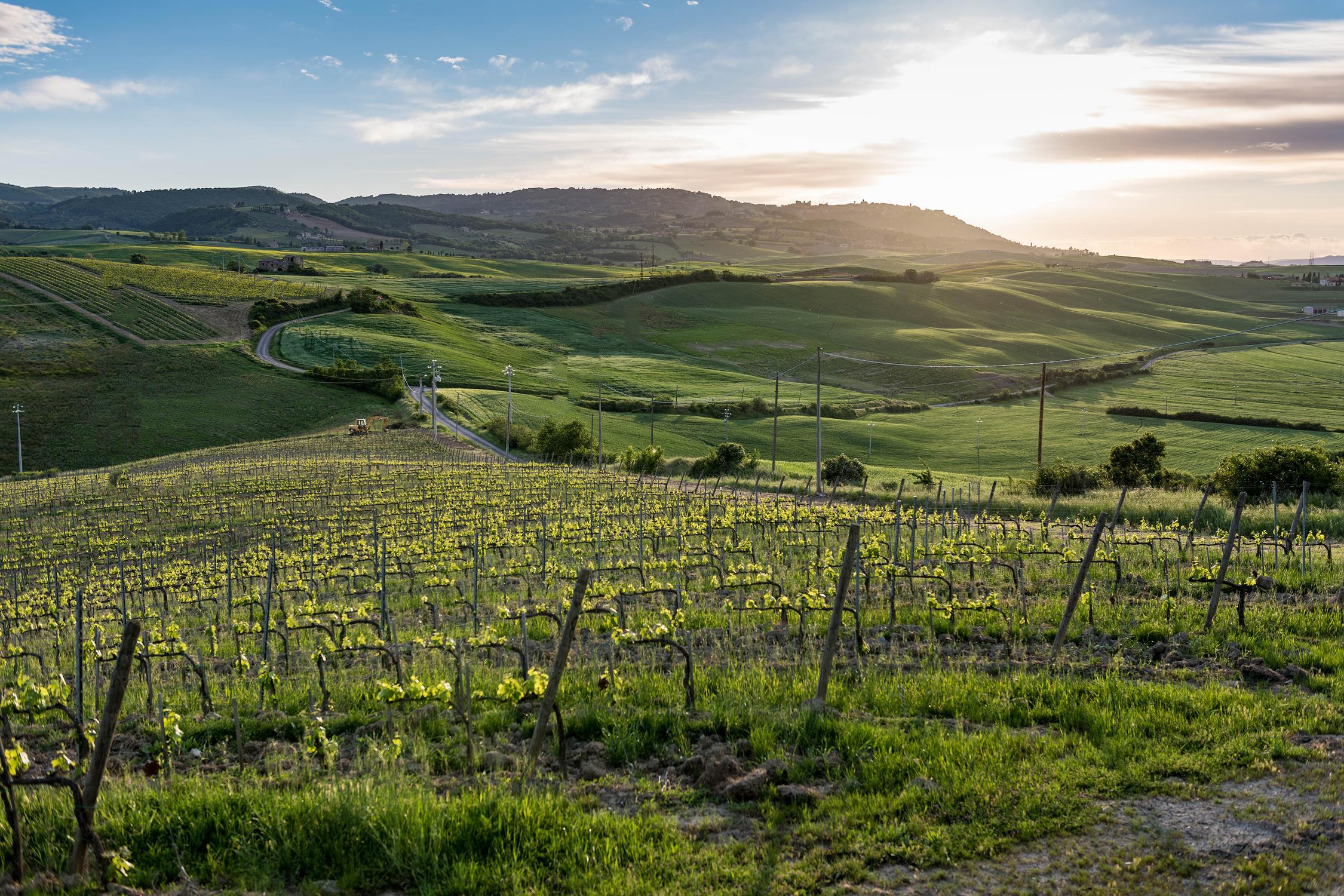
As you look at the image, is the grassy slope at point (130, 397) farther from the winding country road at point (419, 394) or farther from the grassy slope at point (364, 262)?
the grassy slope at point (364, 262)

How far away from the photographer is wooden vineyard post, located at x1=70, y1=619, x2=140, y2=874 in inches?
239

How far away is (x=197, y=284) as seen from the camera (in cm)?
11881

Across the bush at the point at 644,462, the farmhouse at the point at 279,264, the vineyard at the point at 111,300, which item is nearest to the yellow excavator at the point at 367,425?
the bush at the point at 644,462

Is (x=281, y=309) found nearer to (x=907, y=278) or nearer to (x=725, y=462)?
(x=725, y=462)

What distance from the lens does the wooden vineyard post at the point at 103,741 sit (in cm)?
606

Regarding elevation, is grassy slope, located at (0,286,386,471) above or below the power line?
below

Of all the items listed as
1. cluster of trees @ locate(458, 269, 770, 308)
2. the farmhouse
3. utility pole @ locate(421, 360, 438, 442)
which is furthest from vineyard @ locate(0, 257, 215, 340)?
cluster of trees @ locate(458, 269, 770, 308)

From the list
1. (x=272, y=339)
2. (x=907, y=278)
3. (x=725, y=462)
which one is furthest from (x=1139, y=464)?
(x=907, y=278)

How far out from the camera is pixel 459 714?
387 inches

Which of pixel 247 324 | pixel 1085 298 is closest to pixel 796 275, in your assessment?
pixel 1085 298

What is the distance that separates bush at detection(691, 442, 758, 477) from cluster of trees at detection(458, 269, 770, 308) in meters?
86.6

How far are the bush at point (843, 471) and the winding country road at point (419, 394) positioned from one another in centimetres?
2145

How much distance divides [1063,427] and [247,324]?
89.9 meters

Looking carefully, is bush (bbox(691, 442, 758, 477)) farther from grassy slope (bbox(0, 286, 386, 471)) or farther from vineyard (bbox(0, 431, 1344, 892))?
grassy slope (bbox(0, 286, 386, 471))
